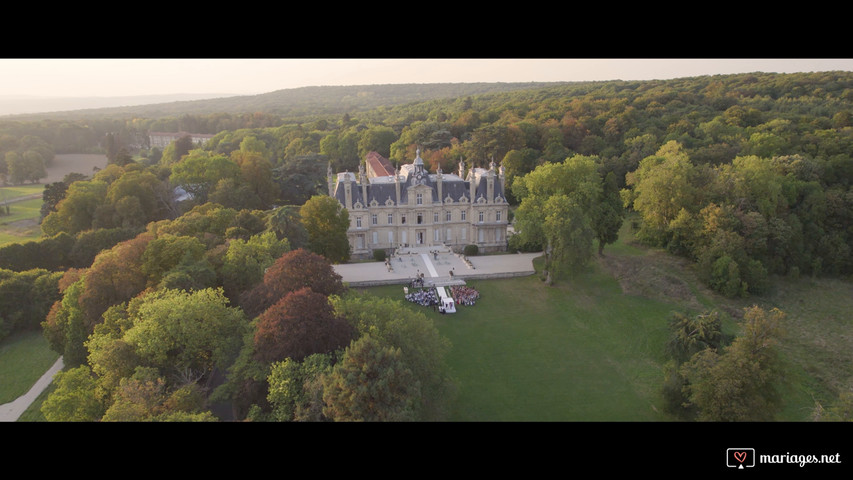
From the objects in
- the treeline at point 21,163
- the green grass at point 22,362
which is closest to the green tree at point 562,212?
the green grass at point 22,362

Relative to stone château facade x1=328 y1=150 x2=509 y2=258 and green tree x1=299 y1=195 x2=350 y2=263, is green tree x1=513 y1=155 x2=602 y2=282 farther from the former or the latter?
green tree x1=299 y1=195 x2=350 y2=263

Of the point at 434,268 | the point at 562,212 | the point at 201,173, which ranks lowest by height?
the point at 434,268

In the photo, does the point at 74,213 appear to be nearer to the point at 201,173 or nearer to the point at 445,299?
the point at 201,173

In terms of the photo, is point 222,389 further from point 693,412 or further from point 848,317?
point 848,317

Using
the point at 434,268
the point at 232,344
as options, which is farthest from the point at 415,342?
the point at 434,268

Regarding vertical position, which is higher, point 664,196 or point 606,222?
point 664,196

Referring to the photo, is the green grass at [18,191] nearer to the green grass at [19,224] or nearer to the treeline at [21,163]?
the treeline at [21,163]

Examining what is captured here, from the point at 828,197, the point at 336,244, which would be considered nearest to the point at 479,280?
the point at 336,244

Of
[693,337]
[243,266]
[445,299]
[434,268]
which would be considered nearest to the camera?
[693,337]
